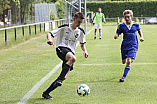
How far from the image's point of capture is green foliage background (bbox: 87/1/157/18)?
61.3 m

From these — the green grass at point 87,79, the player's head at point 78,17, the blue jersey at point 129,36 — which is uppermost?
the player's head at point 78,17

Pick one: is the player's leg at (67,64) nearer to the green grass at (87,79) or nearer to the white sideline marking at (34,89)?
the green grass at (87,79)

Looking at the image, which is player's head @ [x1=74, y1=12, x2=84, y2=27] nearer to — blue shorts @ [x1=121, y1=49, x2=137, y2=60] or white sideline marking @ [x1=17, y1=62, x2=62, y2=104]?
white sideline marking @ [x1=17, y1=62, x2=62, y2=104]

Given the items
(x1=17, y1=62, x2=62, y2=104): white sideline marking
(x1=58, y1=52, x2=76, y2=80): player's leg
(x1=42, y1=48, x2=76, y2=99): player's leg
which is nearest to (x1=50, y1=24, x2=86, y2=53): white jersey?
(x1=42, y1=48, x2=76, y2=99): player's leg

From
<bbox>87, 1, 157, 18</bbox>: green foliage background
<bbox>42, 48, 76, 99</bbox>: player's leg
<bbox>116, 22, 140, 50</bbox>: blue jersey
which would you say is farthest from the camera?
<bbox>87, 1, 157, 18</bbox>: green foliage background

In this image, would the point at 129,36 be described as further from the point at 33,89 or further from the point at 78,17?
the point at 33,89

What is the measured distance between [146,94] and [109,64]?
4639mm

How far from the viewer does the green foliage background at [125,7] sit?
6128 centimetres

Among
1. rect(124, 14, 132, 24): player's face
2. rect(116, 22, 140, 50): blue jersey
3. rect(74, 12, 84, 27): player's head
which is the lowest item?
rect(116, 22, 140, 50): blue jersey

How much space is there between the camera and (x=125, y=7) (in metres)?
62.0

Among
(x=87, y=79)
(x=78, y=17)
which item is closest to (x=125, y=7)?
(x=87, y=79)

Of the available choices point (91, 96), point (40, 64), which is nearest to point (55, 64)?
point (40, 64)

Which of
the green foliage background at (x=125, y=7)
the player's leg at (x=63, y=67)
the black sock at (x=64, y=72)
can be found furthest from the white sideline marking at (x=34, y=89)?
the green foliage background at (x=125, y=7)

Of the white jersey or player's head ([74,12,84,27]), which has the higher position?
player's head ([74,12,84,27])
